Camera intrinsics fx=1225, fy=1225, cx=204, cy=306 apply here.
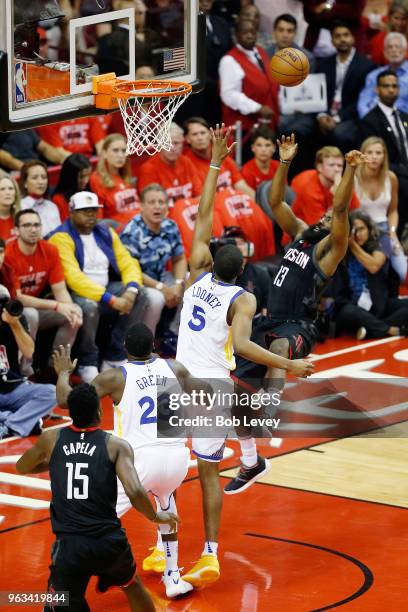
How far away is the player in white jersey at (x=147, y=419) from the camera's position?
23.1ft

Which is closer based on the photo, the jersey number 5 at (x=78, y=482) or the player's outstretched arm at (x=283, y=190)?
the jersey number 5 at (x=78, y=482)

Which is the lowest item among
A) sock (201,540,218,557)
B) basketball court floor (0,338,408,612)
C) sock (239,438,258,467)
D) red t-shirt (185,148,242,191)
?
basketball court floor (0,338,408,612)

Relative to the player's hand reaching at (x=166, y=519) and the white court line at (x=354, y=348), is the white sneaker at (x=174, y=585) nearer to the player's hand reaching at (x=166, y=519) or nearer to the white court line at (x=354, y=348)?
the player's hand reaching at (x=166, y=519)

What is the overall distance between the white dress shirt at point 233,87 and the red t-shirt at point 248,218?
1.59 m

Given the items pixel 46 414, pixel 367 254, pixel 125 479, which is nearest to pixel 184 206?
pixel 367 254

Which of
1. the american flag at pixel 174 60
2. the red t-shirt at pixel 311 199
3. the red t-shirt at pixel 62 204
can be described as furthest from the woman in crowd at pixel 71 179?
the american flag at pixel 174 60

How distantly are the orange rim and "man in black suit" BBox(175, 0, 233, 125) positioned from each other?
20.4ft

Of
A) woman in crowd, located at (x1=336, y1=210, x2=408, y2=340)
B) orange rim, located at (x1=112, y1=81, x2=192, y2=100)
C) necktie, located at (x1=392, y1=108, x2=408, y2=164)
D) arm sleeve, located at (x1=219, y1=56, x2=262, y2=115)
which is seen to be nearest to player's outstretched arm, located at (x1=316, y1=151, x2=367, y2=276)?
orange rim, located at (x1=112, y1=81, x2=192, y2=100)

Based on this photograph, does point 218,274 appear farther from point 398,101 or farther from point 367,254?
point 398,101

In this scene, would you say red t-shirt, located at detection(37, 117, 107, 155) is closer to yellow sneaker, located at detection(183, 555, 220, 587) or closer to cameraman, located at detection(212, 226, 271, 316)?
cameraman, located at detection(212, 226, 271, 316)

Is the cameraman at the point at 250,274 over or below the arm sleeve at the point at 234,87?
below

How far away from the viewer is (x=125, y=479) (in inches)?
243

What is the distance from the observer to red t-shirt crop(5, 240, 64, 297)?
37.3ft

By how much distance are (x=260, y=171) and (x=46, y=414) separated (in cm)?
524
